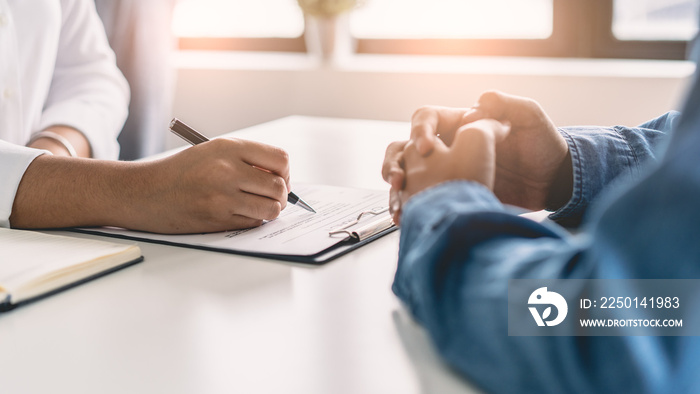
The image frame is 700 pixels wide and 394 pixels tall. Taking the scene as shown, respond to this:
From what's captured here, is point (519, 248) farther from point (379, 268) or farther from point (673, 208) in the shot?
point (379, 268)

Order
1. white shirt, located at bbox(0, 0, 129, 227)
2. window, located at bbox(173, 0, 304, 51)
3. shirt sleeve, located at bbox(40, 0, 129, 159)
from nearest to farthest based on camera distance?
white shirt, located at bbox(0, 0, 129, 227) → shirt sleeve, located at bbox(40, 0, 129, 159) → window, located at bbox(173, 0, 304, 51)

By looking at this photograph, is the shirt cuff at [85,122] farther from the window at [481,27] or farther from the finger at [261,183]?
the window at [481,27]

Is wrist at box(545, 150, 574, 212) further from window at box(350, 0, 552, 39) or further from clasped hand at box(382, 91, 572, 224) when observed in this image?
window at box(350, 0, 552, 39)

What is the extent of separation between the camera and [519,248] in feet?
1.37

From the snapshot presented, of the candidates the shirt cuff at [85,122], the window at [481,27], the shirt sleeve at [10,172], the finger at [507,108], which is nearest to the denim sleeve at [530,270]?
the finger at [507,108]

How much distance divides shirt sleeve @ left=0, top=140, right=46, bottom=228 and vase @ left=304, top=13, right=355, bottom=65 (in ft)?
6.16

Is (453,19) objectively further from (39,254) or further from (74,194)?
(39,254)

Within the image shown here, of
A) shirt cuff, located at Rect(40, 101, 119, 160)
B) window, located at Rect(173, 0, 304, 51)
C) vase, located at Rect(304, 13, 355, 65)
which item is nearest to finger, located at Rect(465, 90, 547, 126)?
shirt cuff, located at Rect(40, 101, 119, 160)

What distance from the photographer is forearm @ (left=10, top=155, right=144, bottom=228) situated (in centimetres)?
78

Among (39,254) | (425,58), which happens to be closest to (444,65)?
(425,58)

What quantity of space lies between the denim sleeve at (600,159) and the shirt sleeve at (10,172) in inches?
24.7

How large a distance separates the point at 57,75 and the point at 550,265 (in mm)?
1369

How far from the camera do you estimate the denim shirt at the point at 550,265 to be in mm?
317

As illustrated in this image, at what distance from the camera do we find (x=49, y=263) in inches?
24.9
